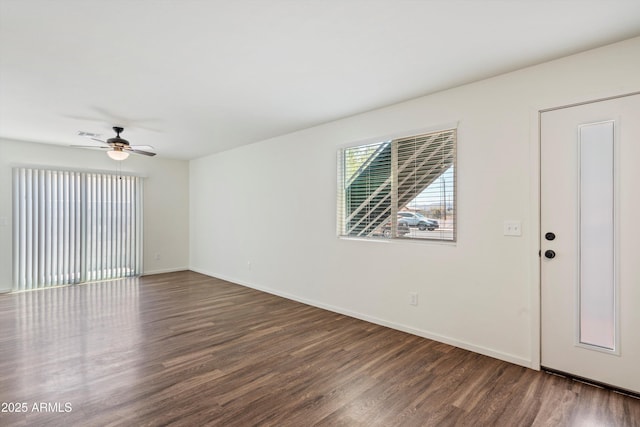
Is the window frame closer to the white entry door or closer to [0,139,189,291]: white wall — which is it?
the white entry door

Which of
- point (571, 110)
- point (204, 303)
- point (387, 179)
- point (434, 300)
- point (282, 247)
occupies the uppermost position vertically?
point (571, 110)

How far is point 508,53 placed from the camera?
8.02ft

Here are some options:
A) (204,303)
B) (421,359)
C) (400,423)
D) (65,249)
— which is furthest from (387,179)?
(65,249)

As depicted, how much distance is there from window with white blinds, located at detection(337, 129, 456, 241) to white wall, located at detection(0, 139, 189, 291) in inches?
177

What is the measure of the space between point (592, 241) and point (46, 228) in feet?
24.6

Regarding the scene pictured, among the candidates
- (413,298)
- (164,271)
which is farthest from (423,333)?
(164,271)

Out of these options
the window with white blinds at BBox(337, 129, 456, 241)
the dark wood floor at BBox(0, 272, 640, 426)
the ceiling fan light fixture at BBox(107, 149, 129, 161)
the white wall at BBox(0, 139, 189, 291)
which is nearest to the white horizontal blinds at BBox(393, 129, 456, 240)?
the window with white blinds at BBox(337, 129, 456, 241)

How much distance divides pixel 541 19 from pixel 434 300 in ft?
8.17

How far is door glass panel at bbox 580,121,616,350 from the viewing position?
2.36 meters

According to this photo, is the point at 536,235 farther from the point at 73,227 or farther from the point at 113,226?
the point at 73,227

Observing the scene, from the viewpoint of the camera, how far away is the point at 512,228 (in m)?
2.77

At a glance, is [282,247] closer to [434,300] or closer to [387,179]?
[387,179]

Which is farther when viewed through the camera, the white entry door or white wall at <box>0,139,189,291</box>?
white wall at <box>0,139,189,291</box>

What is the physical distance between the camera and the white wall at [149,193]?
5.14 metres
